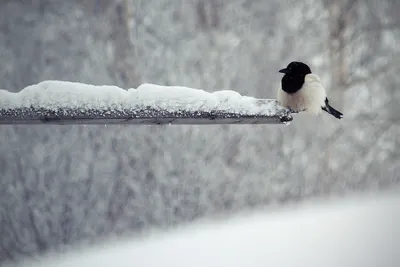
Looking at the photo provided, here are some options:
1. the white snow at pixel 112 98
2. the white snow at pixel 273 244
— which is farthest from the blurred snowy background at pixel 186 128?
the white snow at pixel 112 98

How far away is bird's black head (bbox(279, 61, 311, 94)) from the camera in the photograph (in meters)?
1.61

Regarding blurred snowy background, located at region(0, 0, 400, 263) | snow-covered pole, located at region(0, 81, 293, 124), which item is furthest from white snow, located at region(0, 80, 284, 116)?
blurred snowy background, located at region(0, 0, 400, 263)

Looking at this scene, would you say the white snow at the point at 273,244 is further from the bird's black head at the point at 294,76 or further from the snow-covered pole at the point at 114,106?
the snow-covered pole at the point at 114,106

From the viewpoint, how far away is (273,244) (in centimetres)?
360

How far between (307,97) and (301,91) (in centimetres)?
3

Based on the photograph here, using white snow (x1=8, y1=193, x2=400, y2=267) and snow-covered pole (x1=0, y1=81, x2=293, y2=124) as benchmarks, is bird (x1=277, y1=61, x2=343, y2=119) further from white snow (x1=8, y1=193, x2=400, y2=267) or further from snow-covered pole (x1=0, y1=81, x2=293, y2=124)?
white snow (x1=8, y1=193, x2=400, y2=267)

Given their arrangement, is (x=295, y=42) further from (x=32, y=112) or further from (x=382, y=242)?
(x=32, y=112)

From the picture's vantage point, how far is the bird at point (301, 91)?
5.13 feet

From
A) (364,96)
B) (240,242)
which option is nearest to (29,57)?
(240,242)

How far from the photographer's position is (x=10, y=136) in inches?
132

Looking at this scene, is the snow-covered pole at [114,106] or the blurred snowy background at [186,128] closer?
the snow-covered pole at [114,106]

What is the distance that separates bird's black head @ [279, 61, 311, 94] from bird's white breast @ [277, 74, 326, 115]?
0.06 ft

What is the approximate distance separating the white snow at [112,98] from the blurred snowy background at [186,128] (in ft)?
8.11

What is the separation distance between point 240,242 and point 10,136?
1897 millimetres
